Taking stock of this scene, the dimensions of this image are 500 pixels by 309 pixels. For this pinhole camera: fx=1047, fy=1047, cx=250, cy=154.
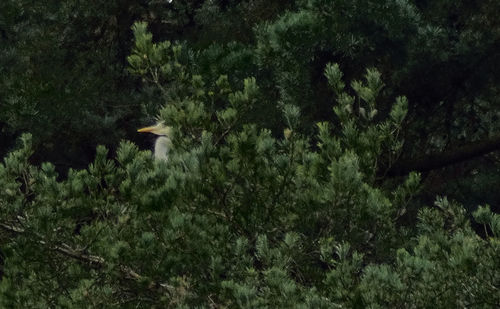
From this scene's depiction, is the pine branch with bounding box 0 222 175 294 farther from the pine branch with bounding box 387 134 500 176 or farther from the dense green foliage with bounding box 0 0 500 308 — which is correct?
the pine branch with bounding box 387 134 500 176

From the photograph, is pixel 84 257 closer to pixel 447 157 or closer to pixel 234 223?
pixel 234 223

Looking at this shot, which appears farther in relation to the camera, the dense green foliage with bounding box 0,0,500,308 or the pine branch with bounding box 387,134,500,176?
the pine branch with bounding box 387,134,500,176

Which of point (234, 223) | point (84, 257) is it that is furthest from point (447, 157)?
point (84, 257)

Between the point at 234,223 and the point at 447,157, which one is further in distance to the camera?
the point at 447,157

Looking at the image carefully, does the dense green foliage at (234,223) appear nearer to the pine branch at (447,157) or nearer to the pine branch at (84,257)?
the pine branch at (84,257)

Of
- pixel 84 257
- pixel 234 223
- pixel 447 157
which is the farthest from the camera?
pixel 447 157

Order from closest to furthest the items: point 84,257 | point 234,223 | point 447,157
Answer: point 234,223 → point 84,257 → point 447,157

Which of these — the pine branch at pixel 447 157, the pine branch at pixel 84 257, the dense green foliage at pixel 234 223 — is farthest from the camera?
the pine branch at pixel 447 157

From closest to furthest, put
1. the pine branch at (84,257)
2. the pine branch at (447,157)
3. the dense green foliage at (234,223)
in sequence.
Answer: the dense green foliage at (234,223)
the pine branch at (84,257)
the pine branch at (447,157)

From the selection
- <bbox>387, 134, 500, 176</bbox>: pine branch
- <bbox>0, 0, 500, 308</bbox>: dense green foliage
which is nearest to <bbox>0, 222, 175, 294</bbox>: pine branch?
<bbox>0, 0, 500, 308</bbox>: dense green foliage

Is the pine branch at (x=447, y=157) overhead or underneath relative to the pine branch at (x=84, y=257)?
underneath

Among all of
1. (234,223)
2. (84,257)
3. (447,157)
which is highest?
(234,223)

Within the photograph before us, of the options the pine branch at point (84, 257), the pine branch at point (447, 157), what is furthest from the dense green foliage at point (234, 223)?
the pine branch at point (447, 157)

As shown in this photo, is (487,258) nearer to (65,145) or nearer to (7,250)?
(7,250)
